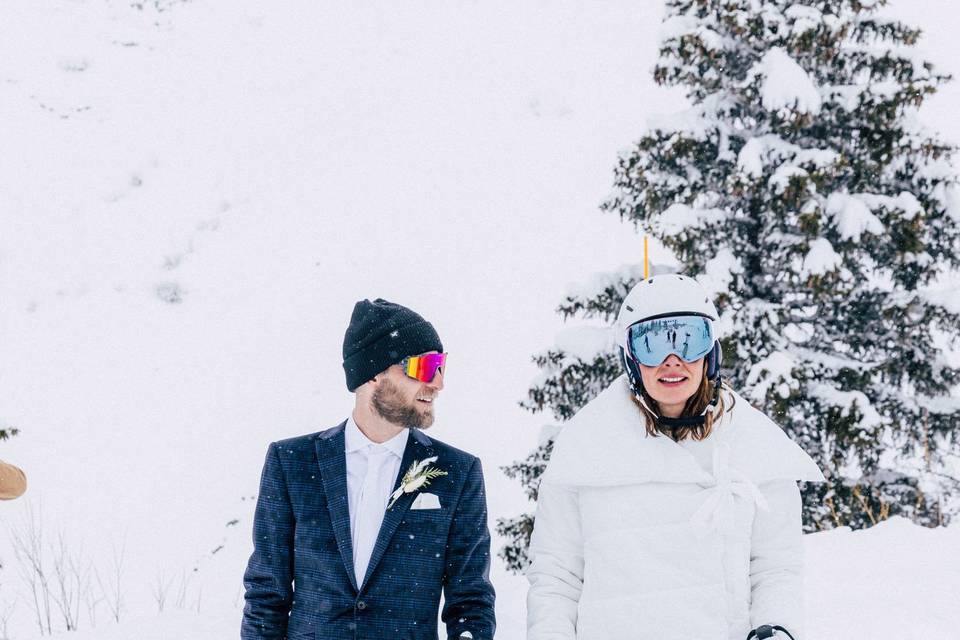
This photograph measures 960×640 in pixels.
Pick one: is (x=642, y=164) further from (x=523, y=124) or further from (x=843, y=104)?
(x=523, y=124)

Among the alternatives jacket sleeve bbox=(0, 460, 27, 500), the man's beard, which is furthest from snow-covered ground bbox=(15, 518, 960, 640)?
the man's beard

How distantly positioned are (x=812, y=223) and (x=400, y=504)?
5210 mm

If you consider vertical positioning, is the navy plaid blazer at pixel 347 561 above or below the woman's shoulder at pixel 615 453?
below

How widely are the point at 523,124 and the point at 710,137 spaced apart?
11.4 metres

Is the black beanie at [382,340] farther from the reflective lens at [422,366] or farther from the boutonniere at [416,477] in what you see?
the boutonniere at [416,477]

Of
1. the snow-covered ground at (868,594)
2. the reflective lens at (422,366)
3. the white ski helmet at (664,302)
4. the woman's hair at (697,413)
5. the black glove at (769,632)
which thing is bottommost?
the snow-covered ground at (868,594)

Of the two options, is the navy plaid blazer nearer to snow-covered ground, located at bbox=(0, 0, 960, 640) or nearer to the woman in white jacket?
the woman in white jacket

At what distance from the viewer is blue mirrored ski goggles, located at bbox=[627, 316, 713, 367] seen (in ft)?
8.23

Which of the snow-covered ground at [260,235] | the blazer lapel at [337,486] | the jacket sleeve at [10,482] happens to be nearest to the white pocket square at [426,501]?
the blazer lapel at [337,486]

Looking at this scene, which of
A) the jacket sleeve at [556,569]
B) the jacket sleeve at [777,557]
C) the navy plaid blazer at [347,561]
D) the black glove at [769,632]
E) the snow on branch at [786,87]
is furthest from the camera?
the snow on branch at [786,87]

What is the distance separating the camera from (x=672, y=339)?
99.2 inches

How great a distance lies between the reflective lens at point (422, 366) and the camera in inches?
112

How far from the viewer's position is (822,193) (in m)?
7.14

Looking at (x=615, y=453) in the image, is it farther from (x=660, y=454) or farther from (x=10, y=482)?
(x=10, y=482)
